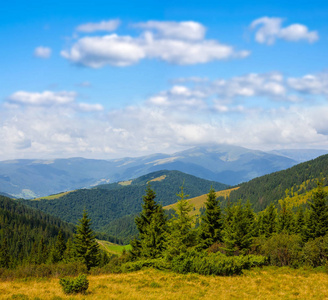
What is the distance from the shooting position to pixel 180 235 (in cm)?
3064

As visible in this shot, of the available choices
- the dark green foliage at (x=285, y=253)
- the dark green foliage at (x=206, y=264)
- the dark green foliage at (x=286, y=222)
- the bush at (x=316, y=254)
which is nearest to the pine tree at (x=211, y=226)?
the dark green foliage at (x=285, y=253)

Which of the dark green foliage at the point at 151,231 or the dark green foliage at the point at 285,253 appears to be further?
the dark green foliage at the point at 151,231

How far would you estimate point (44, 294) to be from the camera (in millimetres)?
18344

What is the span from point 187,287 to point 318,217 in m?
42.4

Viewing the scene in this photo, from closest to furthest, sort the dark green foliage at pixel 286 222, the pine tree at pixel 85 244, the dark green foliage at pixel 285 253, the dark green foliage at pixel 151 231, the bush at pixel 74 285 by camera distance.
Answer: the bush at pixel 74 285 < the dark green foliage at pixel 285 253 < the dark green foliage at pixel 151 231 < the pine tree at pixel 85 244 < the dark green foliage at pixel 286 222

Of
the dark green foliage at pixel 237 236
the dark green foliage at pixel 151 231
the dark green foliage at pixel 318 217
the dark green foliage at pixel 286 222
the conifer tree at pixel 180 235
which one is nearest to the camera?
the conifer tree at pixel 180 235

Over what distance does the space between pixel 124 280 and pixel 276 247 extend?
66.8ft

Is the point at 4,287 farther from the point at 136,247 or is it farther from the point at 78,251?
the point at 78,251

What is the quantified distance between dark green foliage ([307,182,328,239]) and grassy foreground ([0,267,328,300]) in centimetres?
2797

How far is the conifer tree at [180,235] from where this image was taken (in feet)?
97.0

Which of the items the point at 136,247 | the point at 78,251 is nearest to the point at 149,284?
the point at 136,247

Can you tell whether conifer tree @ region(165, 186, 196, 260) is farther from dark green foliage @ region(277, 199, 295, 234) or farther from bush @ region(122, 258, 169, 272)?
dark green foliage @ region(277, 199, 295, 234)

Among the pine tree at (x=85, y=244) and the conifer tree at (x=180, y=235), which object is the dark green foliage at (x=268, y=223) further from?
the pine tree at (x=85, y=244)

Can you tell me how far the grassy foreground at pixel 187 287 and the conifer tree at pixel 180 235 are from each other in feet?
10.7
